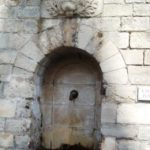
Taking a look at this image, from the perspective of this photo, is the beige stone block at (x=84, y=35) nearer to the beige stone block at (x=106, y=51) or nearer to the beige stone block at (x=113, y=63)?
the beige stone block at (x=106, y=51)

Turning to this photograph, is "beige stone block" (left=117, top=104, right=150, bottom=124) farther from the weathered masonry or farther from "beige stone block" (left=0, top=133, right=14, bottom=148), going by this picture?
"beige stone block" (left=0, top=133, right=14, bottom=148)

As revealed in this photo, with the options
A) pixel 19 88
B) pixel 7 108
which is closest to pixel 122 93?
pixel 19 88

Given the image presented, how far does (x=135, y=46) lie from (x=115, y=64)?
35cm

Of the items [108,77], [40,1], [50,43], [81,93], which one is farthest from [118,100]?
[40,1]

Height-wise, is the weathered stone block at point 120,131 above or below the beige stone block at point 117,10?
below

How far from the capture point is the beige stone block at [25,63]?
18.4ft

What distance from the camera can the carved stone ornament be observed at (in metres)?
5.49

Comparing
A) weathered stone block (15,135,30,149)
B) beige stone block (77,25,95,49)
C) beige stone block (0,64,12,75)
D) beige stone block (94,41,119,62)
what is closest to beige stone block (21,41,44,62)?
beige stone block (0,64,12,75)

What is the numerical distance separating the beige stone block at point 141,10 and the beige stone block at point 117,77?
31.0 inches

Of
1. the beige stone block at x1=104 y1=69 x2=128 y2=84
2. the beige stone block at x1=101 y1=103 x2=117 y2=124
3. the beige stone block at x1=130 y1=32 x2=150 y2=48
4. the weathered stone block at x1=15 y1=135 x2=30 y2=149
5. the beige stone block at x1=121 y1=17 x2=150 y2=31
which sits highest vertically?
the beige stone block at x1=121 y1=17 x2=150 y2=31

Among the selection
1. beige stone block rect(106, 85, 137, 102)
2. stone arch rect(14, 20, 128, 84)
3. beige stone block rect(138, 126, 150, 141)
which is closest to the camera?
beige stone block rect(138, 126, 150, 141)

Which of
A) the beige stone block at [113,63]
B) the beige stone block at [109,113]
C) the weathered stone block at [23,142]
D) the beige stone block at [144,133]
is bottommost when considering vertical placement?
the weathered stone block at [23,142]

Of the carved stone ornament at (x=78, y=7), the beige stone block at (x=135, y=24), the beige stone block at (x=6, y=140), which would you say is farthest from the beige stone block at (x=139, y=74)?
the beige stone block at (x=6, y=140)

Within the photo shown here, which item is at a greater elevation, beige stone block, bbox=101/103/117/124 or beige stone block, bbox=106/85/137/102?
beige stone block, bbox=106/85/137/102
